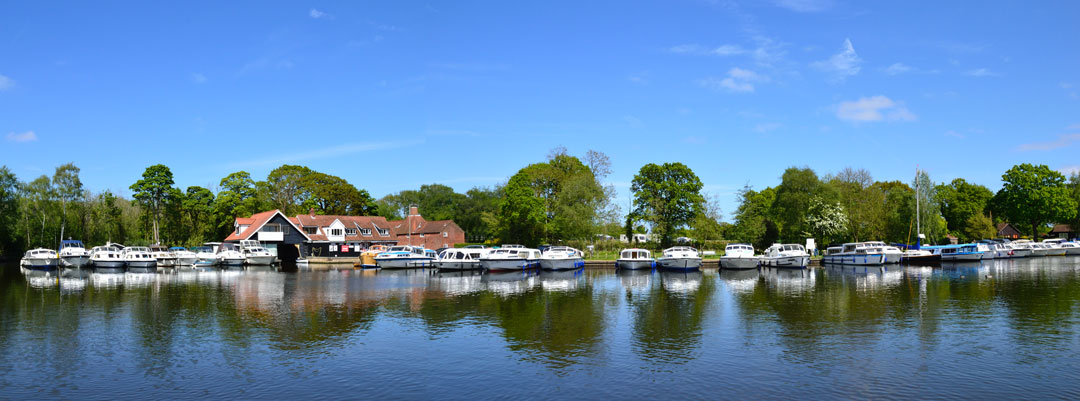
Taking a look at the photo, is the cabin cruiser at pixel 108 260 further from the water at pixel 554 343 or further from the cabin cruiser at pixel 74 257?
the water at pixel 554 343

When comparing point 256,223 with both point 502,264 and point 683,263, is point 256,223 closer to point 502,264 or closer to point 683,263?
point 502,264

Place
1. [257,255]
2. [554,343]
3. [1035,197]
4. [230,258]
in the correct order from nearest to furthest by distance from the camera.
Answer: [554,343] → [230,258] → [257,255] → [1035,197]

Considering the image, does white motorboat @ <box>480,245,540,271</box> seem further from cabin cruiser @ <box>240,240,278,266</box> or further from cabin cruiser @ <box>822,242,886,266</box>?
cabin cruiser @ <box>240,240,278,266</box>

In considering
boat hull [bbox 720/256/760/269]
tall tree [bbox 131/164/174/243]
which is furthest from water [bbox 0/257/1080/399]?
tall tree [bbox 131/164/174/243]

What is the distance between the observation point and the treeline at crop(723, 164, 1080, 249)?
2756 inches

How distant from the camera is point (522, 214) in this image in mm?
76688

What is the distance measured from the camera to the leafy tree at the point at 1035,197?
81438 millimetres

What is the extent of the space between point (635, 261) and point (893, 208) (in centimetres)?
3647

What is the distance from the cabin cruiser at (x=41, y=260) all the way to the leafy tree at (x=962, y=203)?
337ft

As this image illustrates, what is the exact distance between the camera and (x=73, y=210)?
262 feet

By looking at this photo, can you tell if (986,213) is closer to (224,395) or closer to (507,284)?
(507,284)

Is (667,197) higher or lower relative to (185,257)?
higher

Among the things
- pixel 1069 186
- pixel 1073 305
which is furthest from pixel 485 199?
pixel 1073 305

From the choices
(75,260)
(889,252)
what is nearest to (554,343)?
(889,252)
